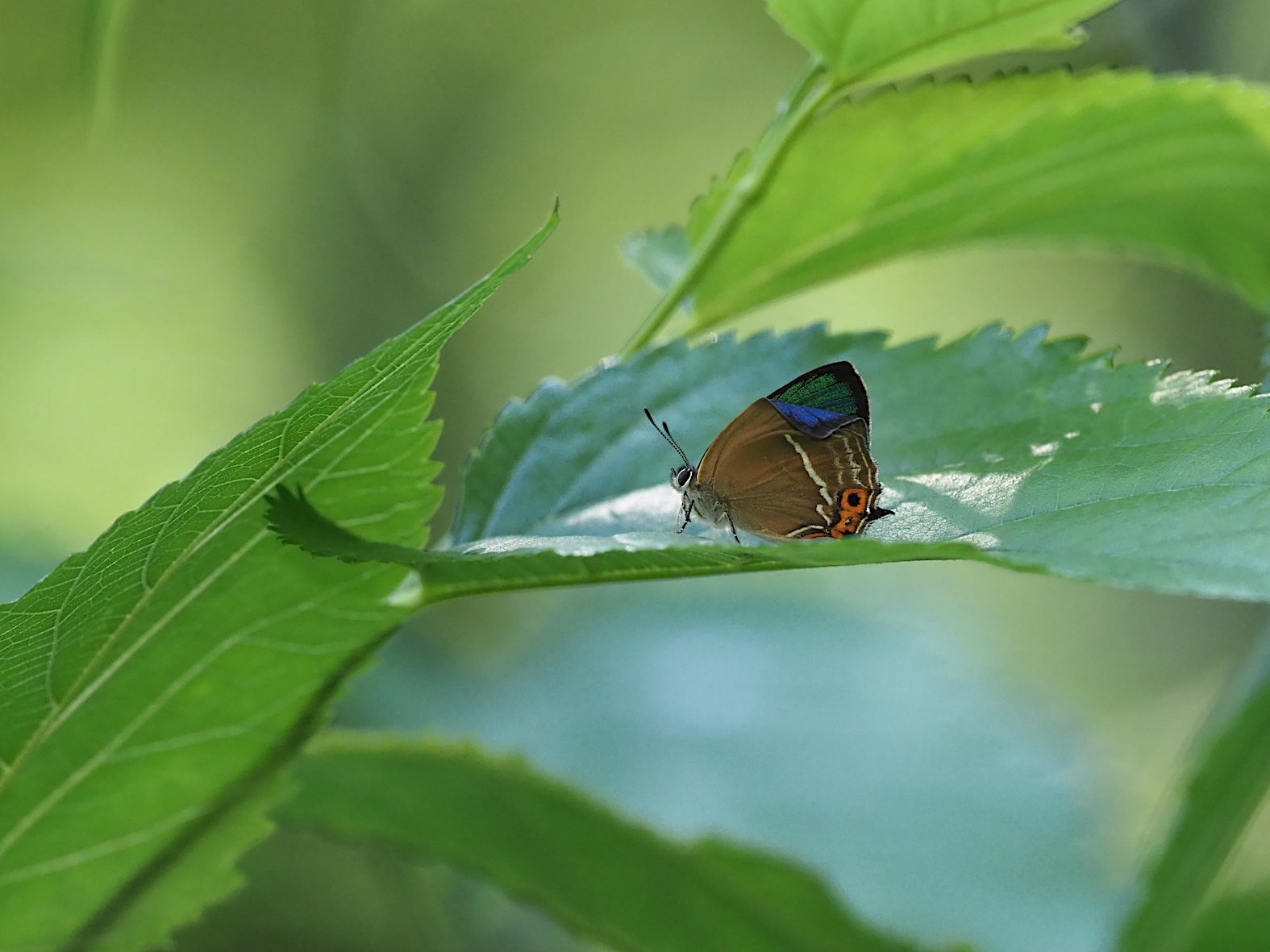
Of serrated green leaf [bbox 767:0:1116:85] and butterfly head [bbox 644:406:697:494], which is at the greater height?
serrated green leaf [bbox 767:0:1116:85]

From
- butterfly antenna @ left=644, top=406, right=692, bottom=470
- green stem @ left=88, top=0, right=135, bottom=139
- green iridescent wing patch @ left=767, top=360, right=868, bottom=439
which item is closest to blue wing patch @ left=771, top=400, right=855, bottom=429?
green iridescent wing patch @ left=767, top=360, right=868, bottom=439

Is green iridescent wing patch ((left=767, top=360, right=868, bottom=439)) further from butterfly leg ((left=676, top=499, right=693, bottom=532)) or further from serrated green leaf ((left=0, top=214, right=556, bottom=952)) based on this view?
serrated green leaf ((left=0, top=214, right=556, bottom=952))

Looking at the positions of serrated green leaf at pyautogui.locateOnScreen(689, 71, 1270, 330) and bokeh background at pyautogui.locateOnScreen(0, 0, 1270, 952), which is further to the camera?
bokeh background at pyautogui.locateOnScreen(0, 0, 1270, 952)

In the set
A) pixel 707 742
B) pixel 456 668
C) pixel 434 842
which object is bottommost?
pixel 707 742

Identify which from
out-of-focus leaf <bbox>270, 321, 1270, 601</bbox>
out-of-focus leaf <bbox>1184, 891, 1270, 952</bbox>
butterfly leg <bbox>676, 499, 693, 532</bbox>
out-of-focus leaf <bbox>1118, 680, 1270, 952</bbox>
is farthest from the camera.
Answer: out-of-focus leaf <bbox>1184, 891, 1270, 952</bbox>

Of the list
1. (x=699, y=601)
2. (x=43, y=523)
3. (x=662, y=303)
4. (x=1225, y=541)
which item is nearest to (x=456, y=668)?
(x=699, y=601)

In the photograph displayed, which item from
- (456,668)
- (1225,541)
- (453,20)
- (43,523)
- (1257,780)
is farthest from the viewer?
(453,20)

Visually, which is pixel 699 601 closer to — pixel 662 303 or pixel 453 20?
pixel 662 303
